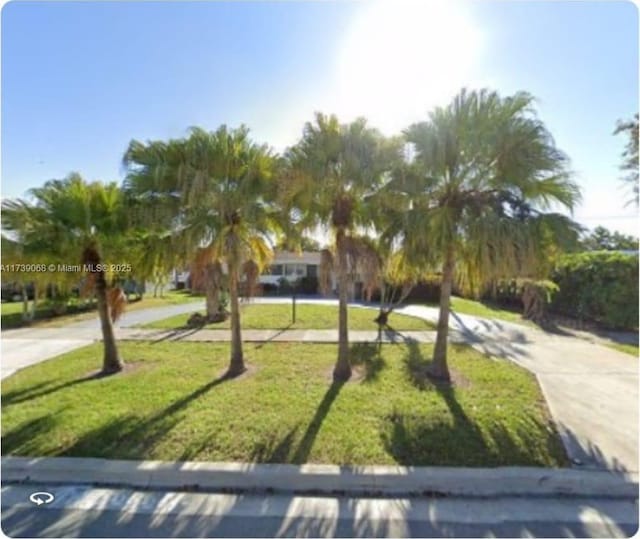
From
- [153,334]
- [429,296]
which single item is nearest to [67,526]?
[153,334]

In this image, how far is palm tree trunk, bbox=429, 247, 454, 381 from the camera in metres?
6.97

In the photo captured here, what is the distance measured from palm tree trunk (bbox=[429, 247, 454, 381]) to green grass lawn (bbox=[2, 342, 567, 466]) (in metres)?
0.40

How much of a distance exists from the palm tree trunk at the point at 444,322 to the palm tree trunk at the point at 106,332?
6.50 metres

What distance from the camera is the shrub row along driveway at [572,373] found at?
480 cm

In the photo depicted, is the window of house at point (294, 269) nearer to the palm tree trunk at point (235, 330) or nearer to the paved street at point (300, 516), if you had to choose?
the palm tree trunk at point (235, 330)

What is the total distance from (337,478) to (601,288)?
12.8m

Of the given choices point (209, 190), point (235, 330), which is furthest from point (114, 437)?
point (209, 190)

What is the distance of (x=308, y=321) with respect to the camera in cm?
Result: 1451

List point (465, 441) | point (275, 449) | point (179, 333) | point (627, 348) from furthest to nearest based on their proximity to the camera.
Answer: point (179, 333), point (627, 348), point (465, 441), point (275, 449)

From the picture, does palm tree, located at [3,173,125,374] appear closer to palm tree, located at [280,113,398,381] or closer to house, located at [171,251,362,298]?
palm tree, located at [280,113,398,381]

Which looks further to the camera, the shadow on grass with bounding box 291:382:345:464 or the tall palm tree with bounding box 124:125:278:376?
the tall palm tree with bounding box 124:125:278:376

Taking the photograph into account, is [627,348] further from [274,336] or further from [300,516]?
[300,516]

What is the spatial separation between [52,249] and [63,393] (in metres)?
2.60

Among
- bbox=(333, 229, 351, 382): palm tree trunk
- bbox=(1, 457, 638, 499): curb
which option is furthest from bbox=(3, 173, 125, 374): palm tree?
bbox=(333, 229, 351, 382): palm tree trunk
